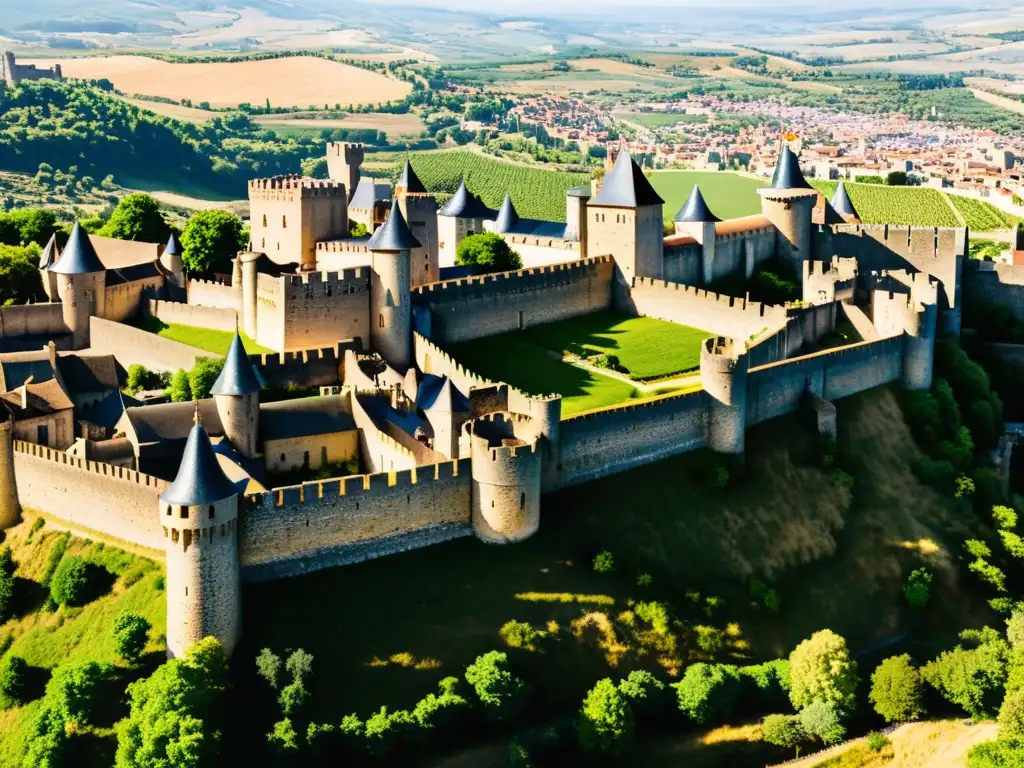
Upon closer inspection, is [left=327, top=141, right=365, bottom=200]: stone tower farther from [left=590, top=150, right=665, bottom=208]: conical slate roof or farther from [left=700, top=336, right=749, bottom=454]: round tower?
[left=700, top=336, right=749, bottom=454]: round tower

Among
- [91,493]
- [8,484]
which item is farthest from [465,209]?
[91,493]

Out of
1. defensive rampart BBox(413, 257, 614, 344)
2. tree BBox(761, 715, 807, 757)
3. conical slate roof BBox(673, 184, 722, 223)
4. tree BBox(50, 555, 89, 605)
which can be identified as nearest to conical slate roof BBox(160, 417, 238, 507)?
tree BBox(50, 555, 89, 605)

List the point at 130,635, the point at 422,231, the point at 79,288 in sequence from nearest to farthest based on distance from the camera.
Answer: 1. the point at 130,635
2. the point at 79,288
3. the point at 422,231

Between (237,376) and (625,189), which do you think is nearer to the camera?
(237,376)

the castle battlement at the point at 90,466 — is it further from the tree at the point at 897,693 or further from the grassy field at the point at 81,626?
the tree at the point at 897,693

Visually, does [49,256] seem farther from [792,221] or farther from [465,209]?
[792,221]

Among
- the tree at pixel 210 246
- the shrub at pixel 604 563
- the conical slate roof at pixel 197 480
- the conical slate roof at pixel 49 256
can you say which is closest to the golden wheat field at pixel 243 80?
the tree at pixel 210 246
